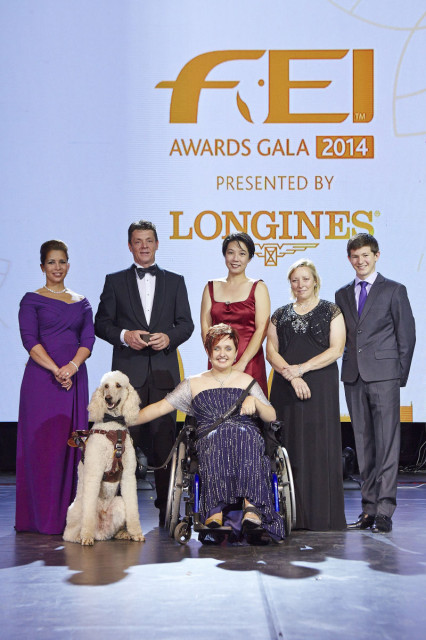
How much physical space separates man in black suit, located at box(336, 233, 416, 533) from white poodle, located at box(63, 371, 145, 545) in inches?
44.1

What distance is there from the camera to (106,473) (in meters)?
3.73

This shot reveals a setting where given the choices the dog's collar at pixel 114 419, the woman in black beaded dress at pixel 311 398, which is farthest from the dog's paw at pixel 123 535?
the woman in black beaded dress at pixel 311 398

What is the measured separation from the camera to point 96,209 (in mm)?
5613

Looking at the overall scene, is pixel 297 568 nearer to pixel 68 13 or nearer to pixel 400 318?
pixel 400 318

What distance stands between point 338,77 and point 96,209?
1.86 m

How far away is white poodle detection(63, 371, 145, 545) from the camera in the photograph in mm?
3668

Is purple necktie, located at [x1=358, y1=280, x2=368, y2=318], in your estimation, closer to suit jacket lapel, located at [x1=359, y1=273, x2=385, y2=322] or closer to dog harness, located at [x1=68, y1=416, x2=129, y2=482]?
suit jacket lapel, located at [x1=359, y1=273, x2=385, y2=322]

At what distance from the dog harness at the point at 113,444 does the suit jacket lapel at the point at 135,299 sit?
0.73 meters

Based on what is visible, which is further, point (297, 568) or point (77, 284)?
point (77, 284)

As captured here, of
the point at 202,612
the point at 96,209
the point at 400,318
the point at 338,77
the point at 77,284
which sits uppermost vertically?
the point at 338,77

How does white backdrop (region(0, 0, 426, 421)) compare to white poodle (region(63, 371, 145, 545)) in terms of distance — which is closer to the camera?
white poodle (region(63, 371, 145, 545))

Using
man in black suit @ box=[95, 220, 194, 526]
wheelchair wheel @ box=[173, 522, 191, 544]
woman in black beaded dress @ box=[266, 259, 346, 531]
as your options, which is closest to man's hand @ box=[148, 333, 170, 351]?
man in black suit @ box=[95, 220, 194, 526]

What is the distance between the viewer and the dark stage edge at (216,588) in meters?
2.34

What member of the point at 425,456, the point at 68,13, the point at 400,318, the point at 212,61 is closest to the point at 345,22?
the point at 212,61
